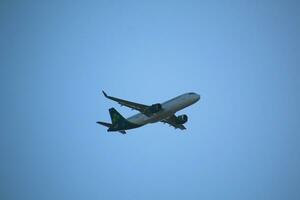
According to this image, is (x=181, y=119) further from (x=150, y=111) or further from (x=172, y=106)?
(x=150, y=111)

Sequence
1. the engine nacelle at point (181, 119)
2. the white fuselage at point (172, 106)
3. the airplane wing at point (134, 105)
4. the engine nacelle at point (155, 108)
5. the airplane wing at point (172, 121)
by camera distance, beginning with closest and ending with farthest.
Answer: the engine nacelle at point (155, 108), the white fuselage at point (172, 106), the airplane wing at point (134, 105), the engine nacelle at point (181, 119), the airplane wing at point (172, 121)

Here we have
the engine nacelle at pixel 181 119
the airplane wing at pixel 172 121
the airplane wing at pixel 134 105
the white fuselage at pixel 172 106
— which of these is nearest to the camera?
the white fuselage at pixel 172 106

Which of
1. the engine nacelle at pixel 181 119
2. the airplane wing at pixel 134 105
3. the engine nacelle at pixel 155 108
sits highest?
the airplane wing at pixel 134 105

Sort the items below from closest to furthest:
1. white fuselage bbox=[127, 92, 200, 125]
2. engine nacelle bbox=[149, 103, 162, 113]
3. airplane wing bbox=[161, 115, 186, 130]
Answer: engine nacelle bbox=[149, 103, 162, 113], white fuselage bbox=[127, 92, 200, 125], airplane wing bbox=[161, 115, 186, 130]

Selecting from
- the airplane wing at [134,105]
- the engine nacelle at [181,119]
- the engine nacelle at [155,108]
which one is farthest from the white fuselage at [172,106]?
the engine nacelle at [181,119]

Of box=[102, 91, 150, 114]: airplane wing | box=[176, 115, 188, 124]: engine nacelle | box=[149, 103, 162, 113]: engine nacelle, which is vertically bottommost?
box=[149, 103, 162, 113]: engine nacelle

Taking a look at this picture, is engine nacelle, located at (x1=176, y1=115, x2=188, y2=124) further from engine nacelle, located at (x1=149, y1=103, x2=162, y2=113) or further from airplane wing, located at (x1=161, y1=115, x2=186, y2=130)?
engine nacelle, located at (x1=149, y1=103, x2=162, y2=113)

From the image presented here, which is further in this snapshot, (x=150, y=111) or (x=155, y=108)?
(x=150, y=111)

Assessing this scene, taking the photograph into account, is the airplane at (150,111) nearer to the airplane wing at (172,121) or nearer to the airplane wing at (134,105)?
the airplane wing at (134,105)

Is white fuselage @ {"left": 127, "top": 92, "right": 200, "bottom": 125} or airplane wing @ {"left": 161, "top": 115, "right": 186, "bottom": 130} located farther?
airplane wing @ {"left": 161, "top": 115, "right": 186, "bottom": 130}

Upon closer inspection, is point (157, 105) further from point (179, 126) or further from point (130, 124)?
point (179, 126)

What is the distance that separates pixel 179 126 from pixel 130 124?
12247 mm

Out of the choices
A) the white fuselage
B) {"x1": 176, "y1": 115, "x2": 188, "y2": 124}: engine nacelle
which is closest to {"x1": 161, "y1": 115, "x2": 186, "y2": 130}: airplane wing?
{"x1": 176, "y1": 115, "x2": 188, "y2": 124}: engine nacelle

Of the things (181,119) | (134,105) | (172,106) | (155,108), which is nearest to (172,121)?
(181,119)
